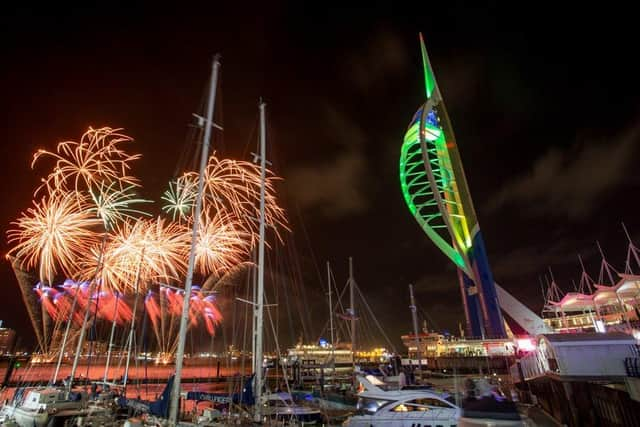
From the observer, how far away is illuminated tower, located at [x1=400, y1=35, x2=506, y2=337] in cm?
4803

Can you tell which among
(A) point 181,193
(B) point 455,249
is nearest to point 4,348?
(A) point 181,193

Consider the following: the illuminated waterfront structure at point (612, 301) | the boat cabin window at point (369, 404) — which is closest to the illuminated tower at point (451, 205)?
the illuminated waterfront structure at point (612, 301)

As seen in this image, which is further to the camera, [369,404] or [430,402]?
[369,404]

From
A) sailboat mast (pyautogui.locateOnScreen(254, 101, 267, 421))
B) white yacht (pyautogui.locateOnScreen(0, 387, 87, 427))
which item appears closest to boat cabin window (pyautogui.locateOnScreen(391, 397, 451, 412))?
sailboat mast (pyautogui.locateOnScreen(254, 101, 267, 421))

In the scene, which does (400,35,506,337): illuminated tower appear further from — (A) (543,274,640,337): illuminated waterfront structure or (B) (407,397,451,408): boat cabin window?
(B) (407,397,451,408): boat cabin window

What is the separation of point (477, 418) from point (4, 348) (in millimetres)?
132005

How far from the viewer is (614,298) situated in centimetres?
5303

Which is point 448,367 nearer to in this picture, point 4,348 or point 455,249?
point 455,249

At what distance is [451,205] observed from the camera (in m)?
56.0

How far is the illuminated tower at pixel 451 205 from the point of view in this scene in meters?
→ 48.0

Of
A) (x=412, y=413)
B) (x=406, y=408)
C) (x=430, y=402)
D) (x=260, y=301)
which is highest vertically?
(x=260, y=301)

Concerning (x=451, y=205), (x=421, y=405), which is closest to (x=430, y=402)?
(x=421, y=405)

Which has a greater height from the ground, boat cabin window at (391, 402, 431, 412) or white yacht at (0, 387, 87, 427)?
white yacht at (0, 387, 87, 427)

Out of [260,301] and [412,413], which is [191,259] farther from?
[412,413]
